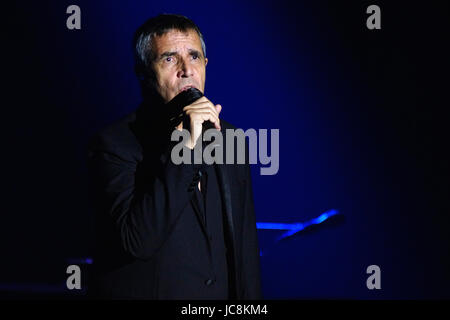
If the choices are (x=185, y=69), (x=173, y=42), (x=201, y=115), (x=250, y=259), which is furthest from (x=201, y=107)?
(x=250, y=259)

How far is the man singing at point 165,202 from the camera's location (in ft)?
4.03

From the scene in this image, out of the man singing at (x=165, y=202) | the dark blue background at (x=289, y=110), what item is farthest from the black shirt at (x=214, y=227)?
the dark blue background at (x=289, y=110)

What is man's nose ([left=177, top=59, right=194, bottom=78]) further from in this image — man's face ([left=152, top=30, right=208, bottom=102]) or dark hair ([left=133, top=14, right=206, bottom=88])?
dark hair ([left=133, top=14, right=206, bottom=88])

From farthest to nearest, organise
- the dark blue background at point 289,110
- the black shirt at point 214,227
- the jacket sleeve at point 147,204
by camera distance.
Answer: the dark blue background at point 289,110, the black shirt at point 214,227, the jacket sleeve at point 147,204

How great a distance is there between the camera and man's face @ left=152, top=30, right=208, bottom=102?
4.95ft

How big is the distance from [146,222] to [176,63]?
2.00 ft

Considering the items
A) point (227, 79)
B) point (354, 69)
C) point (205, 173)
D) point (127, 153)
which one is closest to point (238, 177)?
point (205, 173)

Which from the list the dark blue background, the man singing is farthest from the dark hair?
the dark blue background

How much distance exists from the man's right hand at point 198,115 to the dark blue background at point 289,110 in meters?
1.16

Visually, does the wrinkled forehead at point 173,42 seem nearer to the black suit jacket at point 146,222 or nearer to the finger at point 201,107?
the black suit jacket at point 146,222

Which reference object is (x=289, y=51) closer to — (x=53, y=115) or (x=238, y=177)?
(x=238, y=177)

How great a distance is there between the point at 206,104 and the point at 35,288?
1.77m

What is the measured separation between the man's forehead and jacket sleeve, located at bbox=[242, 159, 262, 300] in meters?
0.57

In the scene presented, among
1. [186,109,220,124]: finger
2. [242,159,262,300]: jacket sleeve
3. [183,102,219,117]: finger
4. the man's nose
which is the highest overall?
the man's nose
